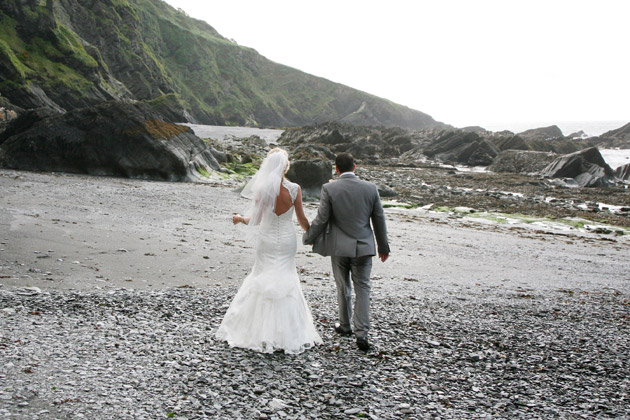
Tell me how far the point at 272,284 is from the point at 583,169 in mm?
45304

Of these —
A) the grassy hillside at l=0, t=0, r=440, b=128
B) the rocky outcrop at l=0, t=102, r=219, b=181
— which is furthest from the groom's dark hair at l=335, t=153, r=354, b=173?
the grassy hillside at l=0, t=0, r=440, b=128

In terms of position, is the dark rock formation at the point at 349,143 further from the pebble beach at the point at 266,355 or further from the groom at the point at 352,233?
the groom at the point at 352,233

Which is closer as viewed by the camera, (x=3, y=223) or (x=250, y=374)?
(x=250, y=374)

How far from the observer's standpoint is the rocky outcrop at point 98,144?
24703 millimetres

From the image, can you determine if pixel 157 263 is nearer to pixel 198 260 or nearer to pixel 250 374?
pixel 198 260

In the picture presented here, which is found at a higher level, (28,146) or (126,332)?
(28,146)

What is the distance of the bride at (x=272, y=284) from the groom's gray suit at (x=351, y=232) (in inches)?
16.5

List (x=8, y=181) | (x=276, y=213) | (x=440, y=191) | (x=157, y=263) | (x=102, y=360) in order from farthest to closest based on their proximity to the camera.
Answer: (x=440, y=191), (x=8, y=181), (x=157, y=263), (x=276, y=213), (x=102, y=360)

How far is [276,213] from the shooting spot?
6633mm

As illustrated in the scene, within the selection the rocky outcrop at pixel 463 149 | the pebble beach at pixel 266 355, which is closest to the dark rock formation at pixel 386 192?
the pebble beach at pixel 266 355

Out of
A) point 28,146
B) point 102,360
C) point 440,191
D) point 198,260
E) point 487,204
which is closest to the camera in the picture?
point 102,360

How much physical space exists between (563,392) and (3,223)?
13.0 m

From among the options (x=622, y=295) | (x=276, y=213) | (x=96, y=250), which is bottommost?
(x=622, y=295)

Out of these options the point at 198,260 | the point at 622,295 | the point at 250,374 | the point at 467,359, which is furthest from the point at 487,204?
the point at 250,374
